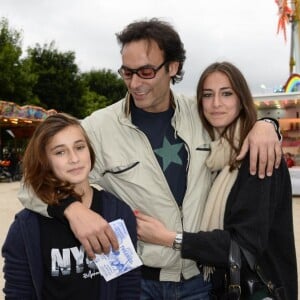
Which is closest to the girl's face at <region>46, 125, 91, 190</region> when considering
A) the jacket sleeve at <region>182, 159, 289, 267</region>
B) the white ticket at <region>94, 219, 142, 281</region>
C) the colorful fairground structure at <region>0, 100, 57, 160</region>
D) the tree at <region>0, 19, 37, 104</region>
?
the white ticket at <region>94, 219, 142, 281</region>

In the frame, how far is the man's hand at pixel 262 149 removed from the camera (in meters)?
1.68

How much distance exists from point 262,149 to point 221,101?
1.02 feet

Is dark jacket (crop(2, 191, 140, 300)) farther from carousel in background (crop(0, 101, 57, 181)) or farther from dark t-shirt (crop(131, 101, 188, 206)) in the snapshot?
carousel in background (crop(0, 101, 57, 181))

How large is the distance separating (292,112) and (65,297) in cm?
1409

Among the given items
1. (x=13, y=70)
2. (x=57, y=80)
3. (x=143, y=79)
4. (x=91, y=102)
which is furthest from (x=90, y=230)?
(x=91, y=102)

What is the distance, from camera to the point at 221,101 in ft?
6.21

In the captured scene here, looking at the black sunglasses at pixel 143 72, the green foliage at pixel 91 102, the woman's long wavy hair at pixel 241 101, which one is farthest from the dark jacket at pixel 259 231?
the green foliage at pixel 91 102

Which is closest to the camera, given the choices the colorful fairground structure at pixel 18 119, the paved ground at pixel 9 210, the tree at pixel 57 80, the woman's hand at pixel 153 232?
the woman's hand at pixel 153 232

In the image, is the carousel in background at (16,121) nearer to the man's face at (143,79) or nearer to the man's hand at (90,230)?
the man's face at (143,79)

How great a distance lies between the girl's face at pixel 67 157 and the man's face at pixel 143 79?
0.39 meters

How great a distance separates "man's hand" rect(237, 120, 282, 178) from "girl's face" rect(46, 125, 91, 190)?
0.64 m

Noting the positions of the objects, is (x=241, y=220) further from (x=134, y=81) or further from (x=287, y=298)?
(x=134, y=81)

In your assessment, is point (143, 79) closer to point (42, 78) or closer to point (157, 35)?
point (157, 35)

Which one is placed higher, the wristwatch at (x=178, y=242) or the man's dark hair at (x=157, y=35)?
the man's dark hair at (x=157, y=35)
